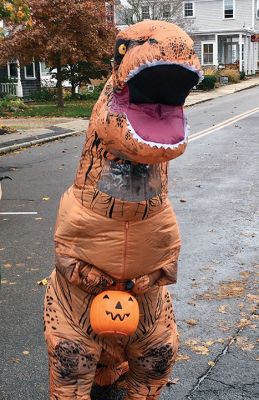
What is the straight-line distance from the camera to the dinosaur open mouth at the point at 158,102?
2225 millimetres

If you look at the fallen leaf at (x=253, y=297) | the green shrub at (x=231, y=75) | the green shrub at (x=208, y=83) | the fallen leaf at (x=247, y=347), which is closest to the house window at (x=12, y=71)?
the green shrub at (x=208, y=83)

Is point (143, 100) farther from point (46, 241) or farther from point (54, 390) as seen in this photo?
point (46, 241)

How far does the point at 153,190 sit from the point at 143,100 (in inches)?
19.0

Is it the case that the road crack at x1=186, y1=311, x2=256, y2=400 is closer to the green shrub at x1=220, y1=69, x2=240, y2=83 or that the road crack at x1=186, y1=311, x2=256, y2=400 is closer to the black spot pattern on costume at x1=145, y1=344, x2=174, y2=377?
the black spot pattern on costume at x1=145, y1=344, x2=174, y2=377

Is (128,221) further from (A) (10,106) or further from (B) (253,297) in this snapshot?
(A) (10,106)

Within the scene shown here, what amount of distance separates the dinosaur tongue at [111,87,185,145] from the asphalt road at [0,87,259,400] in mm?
2046

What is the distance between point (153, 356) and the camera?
115 inches

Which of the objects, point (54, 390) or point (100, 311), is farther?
point (54, 390)

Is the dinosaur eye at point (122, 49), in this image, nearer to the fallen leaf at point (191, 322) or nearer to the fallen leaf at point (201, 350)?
the fallen leaf at point (201, 350)

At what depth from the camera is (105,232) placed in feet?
8.63

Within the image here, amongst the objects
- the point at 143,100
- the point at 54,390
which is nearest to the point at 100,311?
the point at 54,390

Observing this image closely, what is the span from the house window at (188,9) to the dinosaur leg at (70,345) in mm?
48354

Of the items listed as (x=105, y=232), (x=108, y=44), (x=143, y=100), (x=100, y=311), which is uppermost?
(x=108, y=44)

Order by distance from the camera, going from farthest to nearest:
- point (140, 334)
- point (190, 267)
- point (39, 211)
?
point (39, 211) < point (190, 267) < point (140, 334)
